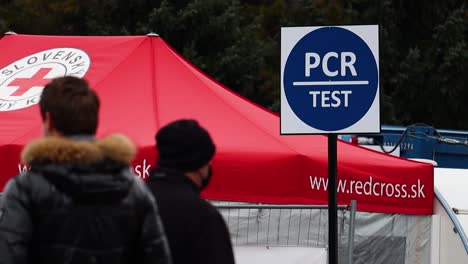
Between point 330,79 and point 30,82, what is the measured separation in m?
2.98

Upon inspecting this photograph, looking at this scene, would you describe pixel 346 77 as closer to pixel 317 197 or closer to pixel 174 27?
pixel 317 197

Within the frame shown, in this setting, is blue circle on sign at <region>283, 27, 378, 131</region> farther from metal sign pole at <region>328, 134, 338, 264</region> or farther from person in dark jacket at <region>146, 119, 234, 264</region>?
person in dark jacket at <region>146, 119, 234, 264</region>

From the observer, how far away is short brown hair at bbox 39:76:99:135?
3832 mm

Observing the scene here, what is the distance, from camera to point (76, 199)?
3807mm

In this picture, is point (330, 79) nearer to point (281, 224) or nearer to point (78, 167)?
point (281, 224)

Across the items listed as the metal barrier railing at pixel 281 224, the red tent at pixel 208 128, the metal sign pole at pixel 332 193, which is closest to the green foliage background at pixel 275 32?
the red tent at pixel 208 128

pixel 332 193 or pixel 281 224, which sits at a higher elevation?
pixel 332 193

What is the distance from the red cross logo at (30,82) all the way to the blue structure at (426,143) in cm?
380

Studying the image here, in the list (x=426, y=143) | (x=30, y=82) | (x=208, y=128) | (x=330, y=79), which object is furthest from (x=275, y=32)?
(x=330, y=79)

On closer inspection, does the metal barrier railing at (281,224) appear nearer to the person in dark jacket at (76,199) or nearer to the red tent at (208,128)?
the red tent at (208,128)

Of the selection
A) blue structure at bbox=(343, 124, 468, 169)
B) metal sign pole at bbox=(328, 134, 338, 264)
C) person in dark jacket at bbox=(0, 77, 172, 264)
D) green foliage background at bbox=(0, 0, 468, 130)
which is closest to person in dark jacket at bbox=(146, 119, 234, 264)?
person in dark jacket at bbox=(0, 77, 172, 264)

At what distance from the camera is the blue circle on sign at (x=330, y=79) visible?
7656 millimetres

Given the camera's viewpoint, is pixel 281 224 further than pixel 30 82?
No

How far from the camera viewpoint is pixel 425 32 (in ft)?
84.4
